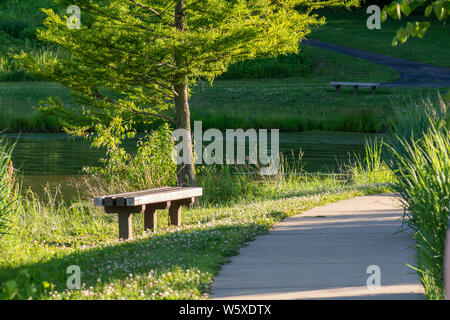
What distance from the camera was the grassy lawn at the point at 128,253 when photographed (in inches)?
241

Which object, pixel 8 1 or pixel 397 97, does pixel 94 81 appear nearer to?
pixel 397 97

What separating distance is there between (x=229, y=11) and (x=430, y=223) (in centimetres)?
663

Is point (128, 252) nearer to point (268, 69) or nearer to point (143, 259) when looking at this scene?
point (143, 259)

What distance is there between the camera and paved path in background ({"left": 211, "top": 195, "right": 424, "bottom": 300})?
590cm

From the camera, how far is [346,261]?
7039mm

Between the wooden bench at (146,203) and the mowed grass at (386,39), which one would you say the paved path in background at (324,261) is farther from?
the mowed grass at (386,39)

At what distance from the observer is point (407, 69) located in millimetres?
39438

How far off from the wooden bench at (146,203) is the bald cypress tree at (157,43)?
118 inches

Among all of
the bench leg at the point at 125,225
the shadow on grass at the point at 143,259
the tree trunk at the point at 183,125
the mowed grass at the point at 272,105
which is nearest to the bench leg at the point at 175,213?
the bench leg at the point at 125,225

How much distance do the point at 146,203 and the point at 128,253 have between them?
5.38 ft

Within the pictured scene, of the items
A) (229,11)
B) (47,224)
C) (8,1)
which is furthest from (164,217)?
(8,1)

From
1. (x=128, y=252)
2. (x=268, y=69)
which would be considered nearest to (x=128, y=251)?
(x=128, y=252)
